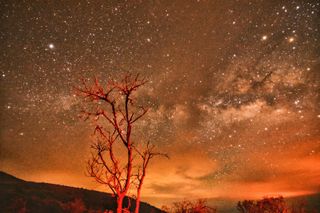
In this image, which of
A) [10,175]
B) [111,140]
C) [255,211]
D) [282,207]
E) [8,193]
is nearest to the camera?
[111,140]

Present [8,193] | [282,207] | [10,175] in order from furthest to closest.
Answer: [10,175] < [8,193] < [282,207]

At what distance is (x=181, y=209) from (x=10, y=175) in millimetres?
106608

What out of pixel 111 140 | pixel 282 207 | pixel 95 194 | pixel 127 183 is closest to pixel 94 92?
pixel 111 140

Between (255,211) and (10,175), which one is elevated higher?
(10,175)

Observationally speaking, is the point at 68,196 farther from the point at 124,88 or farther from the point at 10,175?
the point at 124,88

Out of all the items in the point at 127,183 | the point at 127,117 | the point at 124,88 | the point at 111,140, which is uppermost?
the point at 124,88

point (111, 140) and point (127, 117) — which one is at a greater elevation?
point (127, 117)

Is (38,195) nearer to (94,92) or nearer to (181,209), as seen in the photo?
(181,209)

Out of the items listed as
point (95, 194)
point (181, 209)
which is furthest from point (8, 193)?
point (181, 209)

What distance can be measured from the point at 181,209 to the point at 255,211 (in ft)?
133

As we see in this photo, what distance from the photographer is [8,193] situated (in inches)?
2539

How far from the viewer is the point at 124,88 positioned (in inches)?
368

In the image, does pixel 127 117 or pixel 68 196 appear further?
pixel 68 196

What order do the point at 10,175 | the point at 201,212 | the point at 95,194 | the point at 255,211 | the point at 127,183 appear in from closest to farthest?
the point at 127,183 < the point at 201,212 < the point at 255,211 < the point at 95,194 < the point at 10,175
